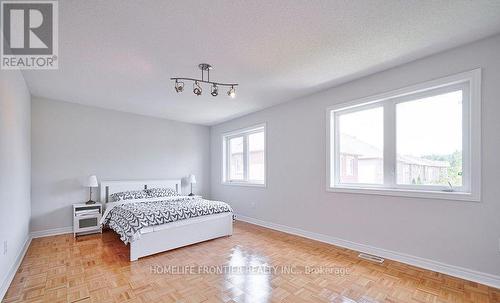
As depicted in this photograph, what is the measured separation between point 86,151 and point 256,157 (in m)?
3.44

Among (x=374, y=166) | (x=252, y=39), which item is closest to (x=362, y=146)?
(x=374, y=166)

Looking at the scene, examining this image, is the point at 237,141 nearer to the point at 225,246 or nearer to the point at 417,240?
the point at 225,246

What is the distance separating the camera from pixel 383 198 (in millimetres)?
3025

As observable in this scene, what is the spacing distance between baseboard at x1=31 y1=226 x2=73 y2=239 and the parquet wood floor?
0.64 metres

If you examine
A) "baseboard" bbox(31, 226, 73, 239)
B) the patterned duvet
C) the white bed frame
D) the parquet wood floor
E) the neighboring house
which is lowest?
"baseboard" bbox(31, 226, 73, 239)

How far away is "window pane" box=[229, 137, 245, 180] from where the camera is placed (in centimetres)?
568

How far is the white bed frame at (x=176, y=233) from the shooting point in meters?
3.09

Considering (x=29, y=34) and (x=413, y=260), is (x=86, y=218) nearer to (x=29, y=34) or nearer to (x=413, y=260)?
(x=29, y=34)

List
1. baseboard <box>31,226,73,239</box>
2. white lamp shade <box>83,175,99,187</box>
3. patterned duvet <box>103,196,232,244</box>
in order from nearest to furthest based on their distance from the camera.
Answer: patterned duvet <box>103,196,232,244</box>
baseboard <box>31,226,73,239</box>
white lamp shade <box>83,175,99,187</box>

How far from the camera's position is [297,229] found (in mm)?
4074

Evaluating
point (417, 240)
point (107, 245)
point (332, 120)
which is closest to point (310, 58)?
point (332, 120)

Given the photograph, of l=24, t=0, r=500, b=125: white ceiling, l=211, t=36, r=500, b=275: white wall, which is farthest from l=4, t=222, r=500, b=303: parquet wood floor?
l=24, t=0, r=500, b=125: white ceiling

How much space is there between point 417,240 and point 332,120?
1935 mm

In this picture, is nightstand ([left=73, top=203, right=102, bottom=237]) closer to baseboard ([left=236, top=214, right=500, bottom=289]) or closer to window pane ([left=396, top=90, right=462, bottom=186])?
baseboard ([left=236, top=214, right=500, bottom=289])
